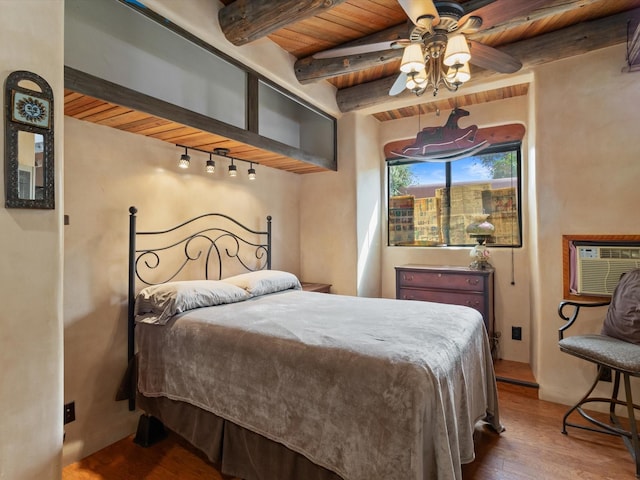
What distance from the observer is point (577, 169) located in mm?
2592

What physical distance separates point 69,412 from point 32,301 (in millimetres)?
1104

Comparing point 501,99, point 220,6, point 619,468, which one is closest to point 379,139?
point 501,99

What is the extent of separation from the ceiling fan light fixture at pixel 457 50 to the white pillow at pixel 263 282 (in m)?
2.00

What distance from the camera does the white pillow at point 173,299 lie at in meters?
2.08

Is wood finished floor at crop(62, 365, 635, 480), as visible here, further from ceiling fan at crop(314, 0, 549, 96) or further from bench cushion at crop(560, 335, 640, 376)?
ceiling fan at crop(314, 0, 549, 96)

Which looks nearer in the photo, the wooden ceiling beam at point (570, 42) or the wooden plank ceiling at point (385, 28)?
the wooden plank ceiling at point (385, 28)

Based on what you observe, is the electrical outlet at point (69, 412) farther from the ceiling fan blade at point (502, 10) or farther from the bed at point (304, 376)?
the ceiling fan blade at point (502, 10)

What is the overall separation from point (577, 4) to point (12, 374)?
3.38 meters

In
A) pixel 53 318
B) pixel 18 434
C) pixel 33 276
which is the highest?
pixel 33 276

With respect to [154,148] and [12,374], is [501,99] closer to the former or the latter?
[154,148]

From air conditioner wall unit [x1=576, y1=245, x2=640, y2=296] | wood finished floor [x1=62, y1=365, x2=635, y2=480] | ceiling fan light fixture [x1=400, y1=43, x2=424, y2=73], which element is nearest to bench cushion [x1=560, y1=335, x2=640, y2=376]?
air conditioner wall unit [x1=576, y1=245, x2=640, y2=296]

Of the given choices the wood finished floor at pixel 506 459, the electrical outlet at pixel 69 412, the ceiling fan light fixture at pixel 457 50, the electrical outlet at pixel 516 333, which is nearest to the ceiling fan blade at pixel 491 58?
the ceiling fan light fixture at pixel 457 50

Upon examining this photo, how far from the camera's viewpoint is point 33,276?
1.32 meters

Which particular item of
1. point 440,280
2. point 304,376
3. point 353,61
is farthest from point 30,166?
point 440,280
